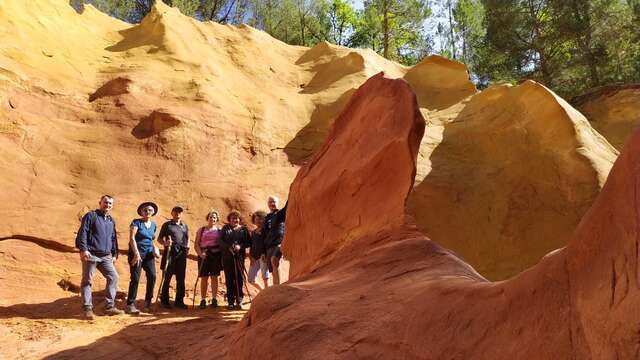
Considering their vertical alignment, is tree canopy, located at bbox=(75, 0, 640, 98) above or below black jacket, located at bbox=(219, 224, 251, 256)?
above

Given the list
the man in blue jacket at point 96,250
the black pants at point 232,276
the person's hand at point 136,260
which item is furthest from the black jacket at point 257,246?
the man in blue jacket at point 96,250

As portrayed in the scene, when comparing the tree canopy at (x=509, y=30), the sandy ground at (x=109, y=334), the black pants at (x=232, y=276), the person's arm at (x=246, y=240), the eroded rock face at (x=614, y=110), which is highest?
the tree canopy at (x=509, y=30)

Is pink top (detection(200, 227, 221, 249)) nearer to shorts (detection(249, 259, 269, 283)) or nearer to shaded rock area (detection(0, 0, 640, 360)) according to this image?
shorts (detection(249, 259, 269, 283))

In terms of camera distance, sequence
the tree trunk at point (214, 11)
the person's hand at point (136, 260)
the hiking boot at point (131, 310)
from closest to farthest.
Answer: the hiking boot at point (131, 310) → the person's hand at point (136, 260) → the tree trunk at point (214, 11)

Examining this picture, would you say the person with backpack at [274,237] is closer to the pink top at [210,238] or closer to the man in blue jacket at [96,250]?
the pink top at [210,238]

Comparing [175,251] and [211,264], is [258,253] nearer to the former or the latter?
[211,264]

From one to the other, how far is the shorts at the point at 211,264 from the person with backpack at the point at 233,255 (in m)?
0.15

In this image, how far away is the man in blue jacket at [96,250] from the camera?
6.48 metres

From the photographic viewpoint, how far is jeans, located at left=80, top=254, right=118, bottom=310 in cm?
Result: 651

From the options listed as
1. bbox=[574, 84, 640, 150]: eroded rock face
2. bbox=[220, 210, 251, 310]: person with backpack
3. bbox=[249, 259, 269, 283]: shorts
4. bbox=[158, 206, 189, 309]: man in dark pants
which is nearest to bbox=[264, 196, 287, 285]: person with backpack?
bbox=[249, 259, 269, 283]: shorts

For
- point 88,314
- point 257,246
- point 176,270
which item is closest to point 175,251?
point 176,270

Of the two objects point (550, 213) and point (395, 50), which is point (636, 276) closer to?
point (550, 213)

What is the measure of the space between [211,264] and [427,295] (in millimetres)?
5116

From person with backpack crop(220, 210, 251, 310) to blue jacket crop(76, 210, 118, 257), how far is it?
1.50 m
